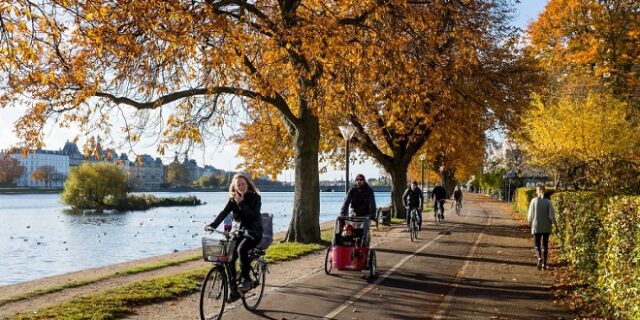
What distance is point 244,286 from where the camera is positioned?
8.95 metres

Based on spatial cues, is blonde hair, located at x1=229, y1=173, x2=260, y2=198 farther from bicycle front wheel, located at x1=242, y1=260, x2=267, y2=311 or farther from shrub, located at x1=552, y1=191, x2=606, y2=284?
shrub, located at x1=552, y1=191, x2=606, y2=284

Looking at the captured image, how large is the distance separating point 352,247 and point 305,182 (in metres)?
7.46

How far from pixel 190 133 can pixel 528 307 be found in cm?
991

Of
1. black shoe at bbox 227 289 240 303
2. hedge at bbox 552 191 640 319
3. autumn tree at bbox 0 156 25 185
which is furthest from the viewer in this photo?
autumn tree at bbox 0 156 25 185

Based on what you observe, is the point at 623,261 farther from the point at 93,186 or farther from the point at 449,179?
the point at 93,186

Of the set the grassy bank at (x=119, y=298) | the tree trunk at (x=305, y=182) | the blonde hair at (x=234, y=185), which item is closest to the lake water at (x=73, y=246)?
the tree trunk at (x=305, y=182)

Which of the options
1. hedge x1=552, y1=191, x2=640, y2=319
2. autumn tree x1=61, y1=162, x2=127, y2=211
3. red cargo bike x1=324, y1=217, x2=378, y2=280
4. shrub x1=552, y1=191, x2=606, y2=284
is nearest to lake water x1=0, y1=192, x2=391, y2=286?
red cargo bike x1=324, y1=217, x2=378, y2=280

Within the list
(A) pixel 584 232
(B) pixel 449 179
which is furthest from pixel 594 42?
(B) pixel 449 179

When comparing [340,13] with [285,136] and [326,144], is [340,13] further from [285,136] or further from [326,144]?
[326,144]

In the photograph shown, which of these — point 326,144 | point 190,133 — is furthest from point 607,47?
point 190,133

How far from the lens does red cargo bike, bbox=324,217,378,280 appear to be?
12.4 m

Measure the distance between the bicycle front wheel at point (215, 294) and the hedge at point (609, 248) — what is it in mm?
4992

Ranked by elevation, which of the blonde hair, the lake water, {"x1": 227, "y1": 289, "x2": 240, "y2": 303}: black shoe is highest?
the blonde hair

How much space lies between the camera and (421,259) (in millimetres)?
16203
